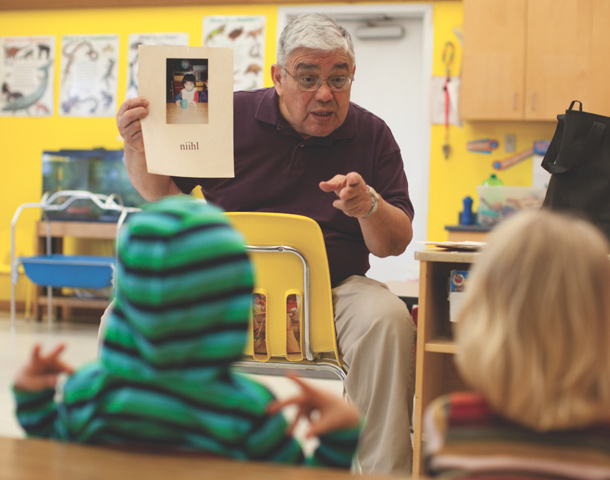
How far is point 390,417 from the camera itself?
1.78 metres

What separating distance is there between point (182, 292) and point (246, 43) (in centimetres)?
514

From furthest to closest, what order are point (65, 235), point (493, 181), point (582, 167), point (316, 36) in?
point (65, 235), point (493, 181), point (582, 167), point (316, 36)

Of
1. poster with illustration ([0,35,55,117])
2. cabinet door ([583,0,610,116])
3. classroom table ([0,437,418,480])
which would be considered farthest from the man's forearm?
poster with illustration ([0,35,55,117])

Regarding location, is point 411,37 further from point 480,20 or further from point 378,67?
point 480,20

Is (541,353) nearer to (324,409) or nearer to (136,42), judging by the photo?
(324,409)

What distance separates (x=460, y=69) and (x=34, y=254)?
130 inches

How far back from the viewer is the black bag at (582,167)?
8.23 ft

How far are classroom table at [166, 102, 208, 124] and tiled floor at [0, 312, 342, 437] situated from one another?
136cm

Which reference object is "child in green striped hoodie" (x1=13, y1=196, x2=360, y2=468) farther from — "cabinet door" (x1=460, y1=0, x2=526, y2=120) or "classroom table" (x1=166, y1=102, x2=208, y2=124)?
"cabinet door" (x1=460, y1=0, x2=526, y2=120)

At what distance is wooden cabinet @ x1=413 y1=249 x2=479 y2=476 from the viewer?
1797 mm

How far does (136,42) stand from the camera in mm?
5836

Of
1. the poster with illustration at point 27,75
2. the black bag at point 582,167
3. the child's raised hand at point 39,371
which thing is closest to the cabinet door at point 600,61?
the black bag at point 582,167

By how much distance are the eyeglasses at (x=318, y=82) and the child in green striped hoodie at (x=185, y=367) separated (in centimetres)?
142

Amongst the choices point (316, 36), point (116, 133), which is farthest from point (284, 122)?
point (116, 133)
